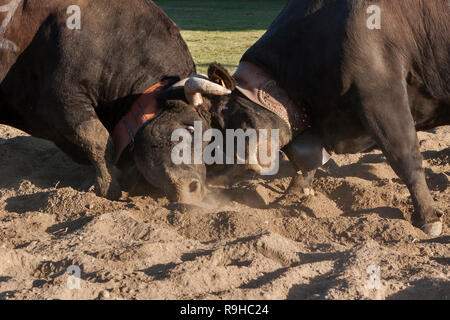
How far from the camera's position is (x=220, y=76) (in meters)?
4.46

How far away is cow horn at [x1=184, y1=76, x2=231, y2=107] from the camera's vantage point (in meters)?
4.32

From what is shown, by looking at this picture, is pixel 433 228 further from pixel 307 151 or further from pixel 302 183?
pixel 302 183

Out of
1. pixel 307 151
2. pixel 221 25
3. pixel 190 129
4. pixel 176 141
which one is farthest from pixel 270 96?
pixel 221 25

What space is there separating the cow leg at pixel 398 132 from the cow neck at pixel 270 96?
480mm

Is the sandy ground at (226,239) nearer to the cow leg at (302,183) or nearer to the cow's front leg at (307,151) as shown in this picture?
the cow leg at (302,183)

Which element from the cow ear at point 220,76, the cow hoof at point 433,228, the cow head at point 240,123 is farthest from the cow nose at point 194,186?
the cow hoof at point 433,228

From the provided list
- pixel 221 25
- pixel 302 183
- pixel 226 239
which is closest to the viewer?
pixel 226 239

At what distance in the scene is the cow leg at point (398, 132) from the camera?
4.33 metres

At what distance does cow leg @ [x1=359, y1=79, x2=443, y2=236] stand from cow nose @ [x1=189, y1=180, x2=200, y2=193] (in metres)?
1.13

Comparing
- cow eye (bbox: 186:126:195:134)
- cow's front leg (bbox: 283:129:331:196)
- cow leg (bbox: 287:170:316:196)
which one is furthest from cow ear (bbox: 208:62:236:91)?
cow leg (bbox: 287:170:316:196)

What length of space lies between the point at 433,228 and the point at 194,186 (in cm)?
150

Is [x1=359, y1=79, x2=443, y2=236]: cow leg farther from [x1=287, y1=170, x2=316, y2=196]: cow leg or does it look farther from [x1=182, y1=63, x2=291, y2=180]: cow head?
[x1=287, y1=170, x2=316, y2=196]: cow leg
